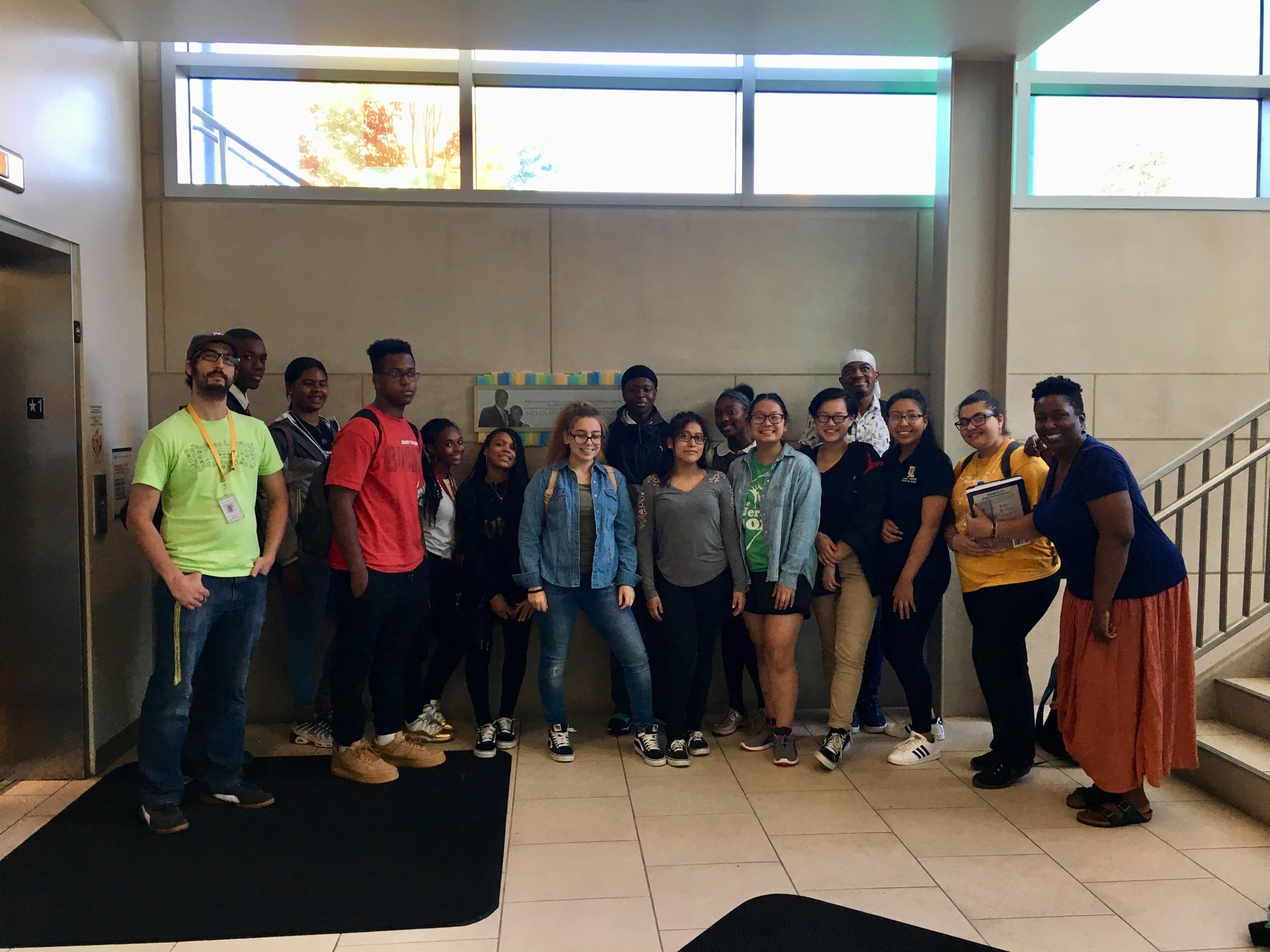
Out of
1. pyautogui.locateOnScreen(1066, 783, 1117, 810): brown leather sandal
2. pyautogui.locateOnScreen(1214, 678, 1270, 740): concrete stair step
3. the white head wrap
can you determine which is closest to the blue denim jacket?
the white head wrap

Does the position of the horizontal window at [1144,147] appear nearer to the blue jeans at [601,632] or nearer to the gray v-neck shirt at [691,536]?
the gray v-neck shirt at [691,536]

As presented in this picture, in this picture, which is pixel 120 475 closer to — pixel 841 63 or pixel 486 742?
pixel 486 742

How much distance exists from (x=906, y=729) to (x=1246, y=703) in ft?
4.62

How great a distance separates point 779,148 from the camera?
4895 mm

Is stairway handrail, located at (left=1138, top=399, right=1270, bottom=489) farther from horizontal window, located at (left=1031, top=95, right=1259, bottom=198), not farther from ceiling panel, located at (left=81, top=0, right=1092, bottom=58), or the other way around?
ceiling panel, located at (left=81, top=0, right=1092, bottom=58)

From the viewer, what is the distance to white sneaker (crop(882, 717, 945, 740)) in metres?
4.21

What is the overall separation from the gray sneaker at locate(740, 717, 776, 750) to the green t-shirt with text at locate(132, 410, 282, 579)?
235cm

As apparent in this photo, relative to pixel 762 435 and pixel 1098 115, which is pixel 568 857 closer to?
pixel 762 435

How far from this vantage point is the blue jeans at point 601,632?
400cm

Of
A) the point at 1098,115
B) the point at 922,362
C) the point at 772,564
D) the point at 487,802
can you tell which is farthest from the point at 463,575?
the point at 1098,115

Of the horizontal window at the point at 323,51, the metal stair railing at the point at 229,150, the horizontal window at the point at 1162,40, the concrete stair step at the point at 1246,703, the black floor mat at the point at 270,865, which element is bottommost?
the black floor mat at the point at 270,865

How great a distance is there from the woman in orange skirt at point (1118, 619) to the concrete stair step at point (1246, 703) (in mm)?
593

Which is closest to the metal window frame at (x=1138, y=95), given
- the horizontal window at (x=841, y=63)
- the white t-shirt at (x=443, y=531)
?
the horizontal window at (x=841, y=63)

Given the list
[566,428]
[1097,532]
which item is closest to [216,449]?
[566,428]
